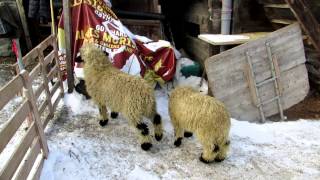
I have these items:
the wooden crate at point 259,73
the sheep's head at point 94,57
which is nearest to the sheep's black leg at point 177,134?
the wooden crate at point 259,73

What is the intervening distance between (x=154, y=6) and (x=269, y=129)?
13.6ft

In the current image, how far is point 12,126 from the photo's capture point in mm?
3268

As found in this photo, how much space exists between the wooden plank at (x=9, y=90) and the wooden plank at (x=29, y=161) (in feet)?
2.08

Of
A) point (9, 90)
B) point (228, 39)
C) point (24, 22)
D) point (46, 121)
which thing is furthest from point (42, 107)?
point (24, 22)

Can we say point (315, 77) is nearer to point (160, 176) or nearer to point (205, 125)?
point (205, 125)

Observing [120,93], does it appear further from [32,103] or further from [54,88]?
[54,88]

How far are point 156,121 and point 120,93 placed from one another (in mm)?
619

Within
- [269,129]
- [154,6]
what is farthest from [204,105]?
[154,6]

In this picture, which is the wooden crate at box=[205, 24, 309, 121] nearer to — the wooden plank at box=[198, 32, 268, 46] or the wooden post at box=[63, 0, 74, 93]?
the wooden plank at box=[198, 32, 268, 46]

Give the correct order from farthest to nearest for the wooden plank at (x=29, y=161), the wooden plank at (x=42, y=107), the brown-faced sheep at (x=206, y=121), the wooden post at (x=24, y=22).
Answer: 1. the wooden post at (x=24, y=22)
2. the wooden plank at (x=42, y=107)
3. the brown-faced sheep at (x=206, y=121)
4. the wooden plank at (x=29, y=161)

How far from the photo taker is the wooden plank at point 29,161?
10.8 ft

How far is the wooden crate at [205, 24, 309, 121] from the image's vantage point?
5695mm

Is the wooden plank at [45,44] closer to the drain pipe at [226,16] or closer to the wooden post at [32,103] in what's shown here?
the wooden post at [32,103]

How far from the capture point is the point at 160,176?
4.23 meters
